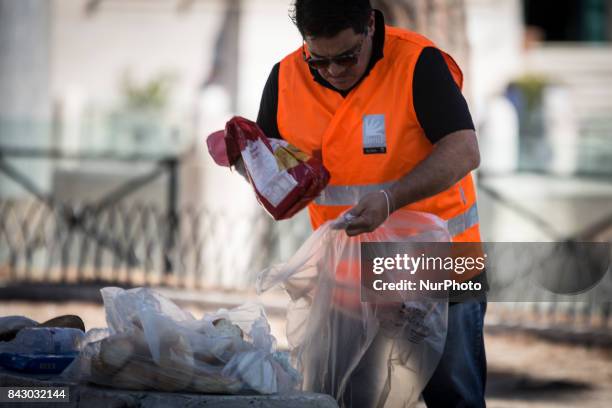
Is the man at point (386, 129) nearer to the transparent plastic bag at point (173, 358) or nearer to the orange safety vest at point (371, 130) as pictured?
the orange safety vest at point (371, 130)

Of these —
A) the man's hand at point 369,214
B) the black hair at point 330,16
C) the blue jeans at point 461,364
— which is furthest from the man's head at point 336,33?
the blue jeans at point 461,364

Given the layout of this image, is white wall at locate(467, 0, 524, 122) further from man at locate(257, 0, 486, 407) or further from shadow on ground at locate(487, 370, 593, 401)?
man at locate(257, 0, 486, 407)

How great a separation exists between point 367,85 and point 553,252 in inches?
313

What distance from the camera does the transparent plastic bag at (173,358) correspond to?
350 centimetres

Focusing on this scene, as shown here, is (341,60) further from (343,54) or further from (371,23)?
(371,23)

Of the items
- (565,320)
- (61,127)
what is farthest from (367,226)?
(61,127)

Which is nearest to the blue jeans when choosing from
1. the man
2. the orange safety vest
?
the man

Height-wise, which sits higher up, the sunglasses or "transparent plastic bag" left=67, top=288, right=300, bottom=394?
the sunglasses

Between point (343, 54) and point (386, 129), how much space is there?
26 centimetres

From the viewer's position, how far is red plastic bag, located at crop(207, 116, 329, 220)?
3758 mm

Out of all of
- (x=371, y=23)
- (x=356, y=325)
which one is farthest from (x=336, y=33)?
(x=356, y=325)

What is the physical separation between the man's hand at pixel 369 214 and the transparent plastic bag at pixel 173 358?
1.43ft

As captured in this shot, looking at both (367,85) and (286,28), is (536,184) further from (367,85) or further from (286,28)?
(286,28)

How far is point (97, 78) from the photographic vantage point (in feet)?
104
